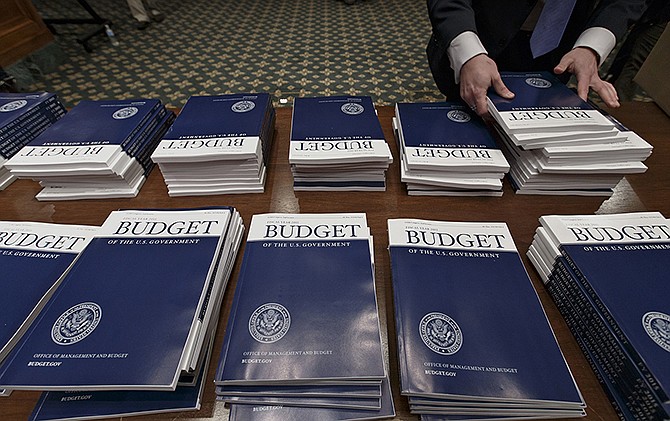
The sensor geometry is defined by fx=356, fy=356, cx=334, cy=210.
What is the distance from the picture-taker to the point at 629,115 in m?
1.09

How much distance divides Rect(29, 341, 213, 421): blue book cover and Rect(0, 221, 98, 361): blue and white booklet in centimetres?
10

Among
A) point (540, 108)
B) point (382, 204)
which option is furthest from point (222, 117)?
point (540, 108)

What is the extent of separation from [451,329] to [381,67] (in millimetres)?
3002

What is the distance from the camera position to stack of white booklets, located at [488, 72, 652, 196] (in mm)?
746

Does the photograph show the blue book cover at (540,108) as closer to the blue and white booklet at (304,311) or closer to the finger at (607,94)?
the finger at (607,94)

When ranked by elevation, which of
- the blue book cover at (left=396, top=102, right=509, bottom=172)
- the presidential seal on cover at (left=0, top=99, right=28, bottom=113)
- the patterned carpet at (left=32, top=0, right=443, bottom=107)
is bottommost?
the blue book cover at (left=396, top=102, right=509, bottom=172)

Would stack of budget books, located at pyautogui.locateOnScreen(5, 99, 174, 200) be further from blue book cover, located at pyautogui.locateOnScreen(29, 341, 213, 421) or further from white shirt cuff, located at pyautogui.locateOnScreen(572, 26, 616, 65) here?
white shirt cuff, located at pyautogui.locateOnScreen(572, 26, 616, 65)

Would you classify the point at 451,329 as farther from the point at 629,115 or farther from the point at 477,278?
the point at 629,115

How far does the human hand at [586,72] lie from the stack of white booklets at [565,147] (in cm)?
12

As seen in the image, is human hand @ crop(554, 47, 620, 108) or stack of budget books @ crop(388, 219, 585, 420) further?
human hand @ crop(554, 47, 620, 108)

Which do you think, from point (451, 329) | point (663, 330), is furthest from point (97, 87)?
point (663, 330)

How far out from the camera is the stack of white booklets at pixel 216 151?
0.75 meters

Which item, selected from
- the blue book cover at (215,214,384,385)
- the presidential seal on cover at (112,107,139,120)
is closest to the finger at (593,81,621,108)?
the blue book cover at (215,214,384,385)

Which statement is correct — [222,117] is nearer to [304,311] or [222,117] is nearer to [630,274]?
[304,311]
